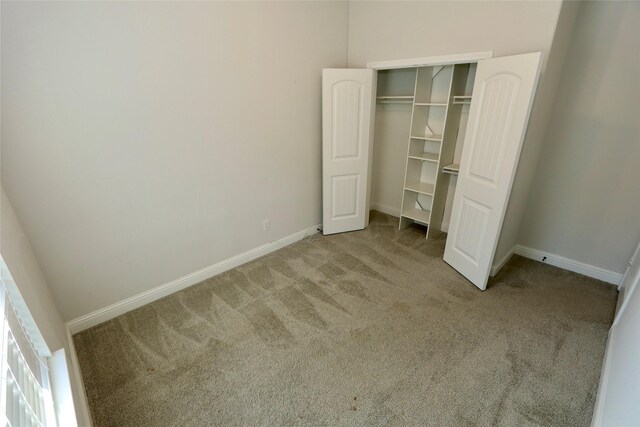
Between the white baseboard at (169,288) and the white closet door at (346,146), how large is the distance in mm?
578

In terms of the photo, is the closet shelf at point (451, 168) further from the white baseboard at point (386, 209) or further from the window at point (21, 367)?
the window at point (21, 367)

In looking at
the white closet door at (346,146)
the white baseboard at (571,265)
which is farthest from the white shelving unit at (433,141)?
the white baseboard at (571,265)

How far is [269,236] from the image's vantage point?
10.3 feet

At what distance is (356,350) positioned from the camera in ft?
6.42

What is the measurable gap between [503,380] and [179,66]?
298cm

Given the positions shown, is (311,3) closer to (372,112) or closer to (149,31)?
(372,112)

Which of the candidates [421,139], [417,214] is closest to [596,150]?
[421,139]

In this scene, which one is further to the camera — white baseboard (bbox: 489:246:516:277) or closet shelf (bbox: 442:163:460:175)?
closet shelf (bbox: 442:163:460:175)

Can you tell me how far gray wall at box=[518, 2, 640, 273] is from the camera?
2227 millimetres

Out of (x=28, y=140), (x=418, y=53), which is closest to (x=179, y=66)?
(x=28, y=140)

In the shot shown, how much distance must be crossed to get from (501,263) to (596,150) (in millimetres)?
1225

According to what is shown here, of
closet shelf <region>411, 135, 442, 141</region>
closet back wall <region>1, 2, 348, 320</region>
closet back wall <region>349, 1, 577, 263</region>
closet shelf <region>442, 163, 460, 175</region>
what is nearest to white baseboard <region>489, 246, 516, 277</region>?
closet back wall <region>349, 1, 577, 263</region>

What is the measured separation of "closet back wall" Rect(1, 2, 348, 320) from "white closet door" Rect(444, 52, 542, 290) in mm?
1588

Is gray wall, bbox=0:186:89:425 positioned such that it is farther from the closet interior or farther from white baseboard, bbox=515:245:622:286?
white baseboard, bbox=515:245:622:286
